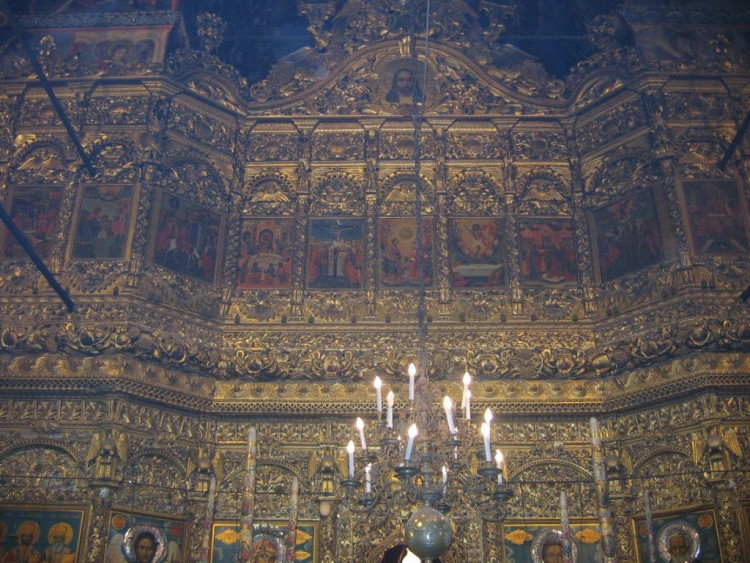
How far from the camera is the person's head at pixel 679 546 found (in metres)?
10.0

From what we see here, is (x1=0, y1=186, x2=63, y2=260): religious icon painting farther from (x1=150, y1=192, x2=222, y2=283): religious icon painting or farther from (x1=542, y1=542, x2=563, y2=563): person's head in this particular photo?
(x1=542, y1=542, x2=563, y2=563): person's head

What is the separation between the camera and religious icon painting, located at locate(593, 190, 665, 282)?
11.9m

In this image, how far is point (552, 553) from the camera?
10.6 m

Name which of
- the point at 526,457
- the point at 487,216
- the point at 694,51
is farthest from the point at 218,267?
the point at 694,51

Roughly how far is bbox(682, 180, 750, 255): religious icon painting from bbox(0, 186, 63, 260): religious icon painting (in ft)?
31.3

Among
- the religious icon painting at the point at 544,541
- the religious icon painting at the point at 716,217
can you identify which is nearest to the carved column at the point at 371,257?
the religious icon painting at the point at 544,541

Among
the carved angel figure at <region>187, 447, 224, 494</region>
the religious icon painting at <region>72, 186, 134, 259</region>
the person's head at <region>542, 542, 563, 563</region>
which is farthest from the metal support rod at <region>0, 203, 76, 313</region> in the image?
the person's head at <region>542, 542, 563, 563</region>

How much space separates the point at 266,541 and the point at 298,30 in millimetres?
9458

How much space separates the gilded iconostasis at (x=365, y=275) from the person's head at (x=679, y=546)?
0.03 meters

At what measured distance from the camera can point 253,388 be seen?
1162 centimetres

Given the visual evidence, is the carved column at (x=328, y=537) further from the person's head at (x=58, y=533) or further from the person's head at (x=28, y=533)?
the person's head at (x=28, y=533)

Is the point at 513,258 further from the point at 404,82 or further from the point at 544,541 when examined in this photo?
the point at 544,541

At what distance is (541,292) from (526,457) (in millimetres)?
2616

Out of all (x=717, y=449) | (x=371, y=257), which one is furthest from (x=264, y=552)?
(x=717, y=449)
